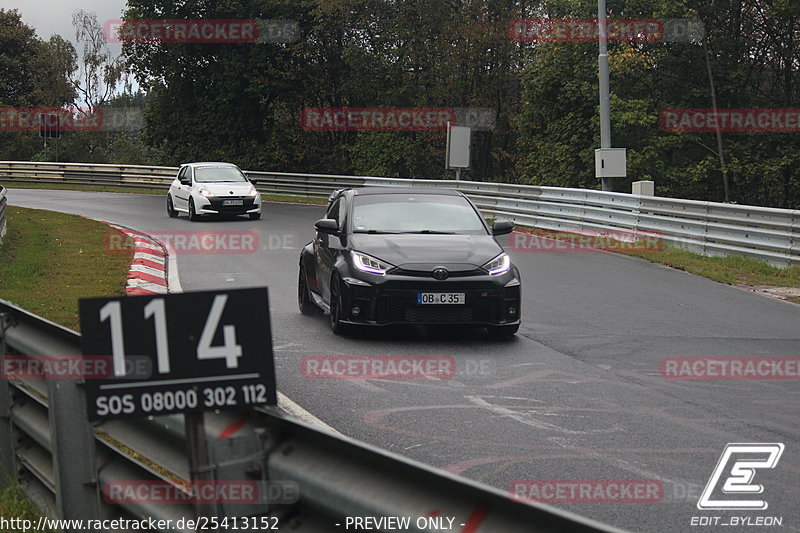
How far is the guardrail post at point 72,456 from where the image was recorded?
14.9ft

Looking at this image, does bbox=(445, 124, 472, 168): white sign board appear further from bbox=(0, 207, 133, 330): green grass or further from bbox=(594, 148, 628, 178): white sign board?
bbox=(0, 207, 133, 330): green grass

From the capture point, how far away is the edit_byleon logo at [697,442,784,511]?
5.84 metres

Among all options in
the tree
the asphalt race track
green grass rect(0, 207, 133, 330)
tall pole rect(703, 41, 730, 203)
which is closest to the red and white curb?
green grass rect(0, 207, 133, 330)

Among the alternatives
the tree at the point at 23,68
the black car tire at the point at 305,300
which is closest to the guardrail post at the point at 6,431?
the black car tire at the point at 305,300

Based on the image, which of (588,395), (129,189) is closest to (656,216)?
(588,395)

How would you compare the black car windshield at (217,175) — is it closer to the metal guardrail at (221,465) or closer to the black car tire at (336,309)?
the black car tire at (336,309)

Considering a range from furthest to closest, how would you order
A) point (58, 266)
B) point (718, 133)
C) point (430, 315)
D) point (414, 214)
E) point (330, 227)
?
point (718, 133) < point (58, 266) < point (414, 214) < point (330, 227) < point (430, 315)

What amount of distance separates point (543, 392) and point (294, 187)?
34.0 meters

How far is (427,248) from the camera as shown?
11.7 metres

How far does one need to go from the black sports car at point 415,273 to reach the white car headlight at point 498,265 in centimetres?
1

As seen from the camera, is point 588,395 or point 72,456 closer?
point 72,456

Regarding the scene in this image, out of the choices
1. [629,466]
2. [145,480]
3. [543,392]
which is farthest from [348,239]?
[145,480]

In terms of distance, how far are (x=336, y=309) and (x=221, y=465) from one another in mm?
8430

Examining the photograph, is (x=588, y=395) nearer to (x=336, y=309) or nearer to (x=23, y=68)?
(x=336, y=309)
